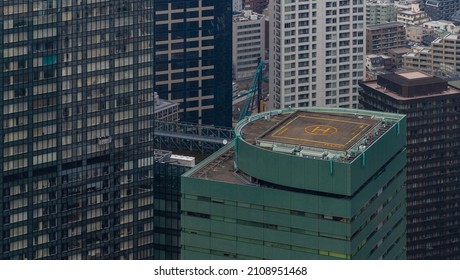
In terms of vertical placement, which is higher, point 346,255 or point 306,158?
point 306,158
